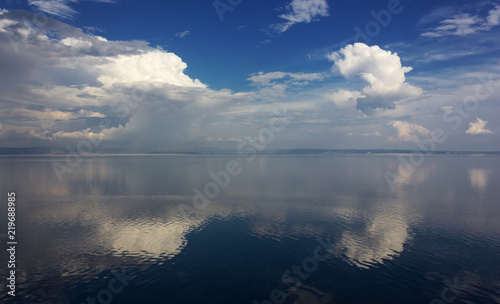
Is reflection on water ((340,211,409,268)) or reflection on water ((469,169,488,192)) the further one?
reflection on water ((469,169,488,192))

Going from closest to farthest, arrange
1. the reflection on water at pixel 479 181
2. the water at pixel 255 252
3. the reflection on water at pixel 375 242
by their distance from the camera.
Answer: the water at pixel 255 252 < the reflection on water at pixel 375 242 < the reflection on water at pixel 479 181

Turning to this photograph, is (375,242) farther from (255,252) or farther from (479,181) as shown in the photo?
(479,181)

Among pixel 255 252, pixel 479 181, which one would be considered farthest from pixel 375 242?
pixel 479 181

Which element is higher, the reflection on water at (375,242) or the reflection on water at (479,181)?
the reflection on water at (479,181)

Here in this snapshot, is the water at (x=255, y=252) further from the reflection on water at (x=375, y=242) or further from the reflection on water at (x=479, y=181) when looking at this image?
the reflection on water at (x=479, y=181)

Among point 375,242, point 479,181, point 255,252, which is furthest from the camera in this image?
point 479,181

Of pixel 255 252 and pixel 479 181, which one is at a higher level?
pixel 479 181

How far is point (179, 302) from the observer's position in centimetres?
2947

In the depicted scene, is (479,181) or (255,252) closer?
(255,252)

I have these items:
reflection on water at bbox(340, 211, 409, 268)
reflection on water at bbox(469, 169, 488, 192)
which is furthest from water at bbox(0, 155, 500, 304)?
reflection on water at bbox(469, 169, 488, 192)

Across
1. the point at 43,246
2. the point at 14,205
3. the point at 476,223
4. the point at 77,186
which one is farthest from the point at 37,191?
the point at 476,223

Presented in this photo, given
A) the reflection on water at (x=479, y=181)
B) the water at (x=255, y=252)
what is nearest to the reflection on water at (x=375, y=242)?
the water at (x=255, y=252)

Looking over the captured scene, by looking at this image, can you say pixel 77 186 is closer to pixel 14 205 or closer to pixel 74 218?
pixel 14 205

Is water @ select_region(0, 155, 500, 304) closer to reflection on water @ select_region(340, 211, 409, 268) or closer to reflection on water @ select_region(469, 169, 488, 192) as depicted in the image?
reflection on water @ select_region(340, 211, 409, 268)
